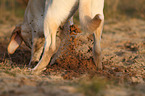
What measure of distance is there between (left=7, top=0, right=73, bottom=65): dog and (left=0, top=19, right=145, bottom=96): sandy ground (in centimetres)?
31

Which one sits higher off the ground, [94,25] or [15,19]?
[15,19]

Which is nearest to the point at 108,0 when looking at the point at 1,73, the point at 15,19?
the point at 15,19

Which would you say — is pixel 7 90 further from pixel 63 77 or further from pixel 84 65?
pixel 84 65

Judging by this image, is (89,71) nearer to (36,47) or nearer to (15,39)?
(36,47)

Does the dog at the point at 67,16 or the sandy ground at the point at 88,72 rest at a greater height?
the dog at the point at 67,16

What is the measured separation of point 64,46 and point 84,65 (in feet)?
1.98

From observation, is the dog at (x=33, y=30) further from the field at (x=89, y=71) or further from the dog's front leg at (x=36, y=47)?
the field at (x=89, y=71)

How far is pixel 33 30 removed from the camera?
404 cm

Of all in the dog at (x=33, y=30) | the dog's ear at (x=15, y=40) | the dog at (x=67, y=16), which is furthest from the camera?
the dog's ear at (x=15, y=40)

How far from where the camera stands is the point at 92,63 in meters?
3.56

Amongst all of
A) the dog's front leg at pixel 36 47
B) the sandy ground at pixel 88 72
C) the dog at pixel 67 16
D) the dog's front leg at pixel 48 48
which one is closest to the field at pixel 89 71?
the sandy ground at pixel 88 72

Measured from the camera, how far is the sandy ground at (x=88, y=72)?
206 centimetres

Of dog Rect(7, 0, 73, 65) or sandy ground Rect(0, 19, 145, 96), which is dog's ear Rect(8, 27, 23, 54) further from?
sandy ground Rect(0, 19, 145, 96)

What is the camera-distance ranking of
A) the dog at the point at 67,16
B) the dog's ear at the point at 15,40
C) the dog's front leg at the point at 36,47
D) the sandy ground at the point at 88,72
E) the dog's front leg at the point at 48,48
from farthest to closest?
the dog's ear at the point at 15,40 → the dog's front leg at the point at 36,47 → the dog's front leg at the point at 48,48 → the dog at the point at 67,16 → the sandy ground at the point at 88,72
